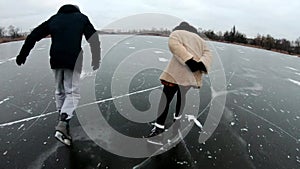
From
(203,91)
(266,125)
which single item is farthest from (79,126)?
(203,91)

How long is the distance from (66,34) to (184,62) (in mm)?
1325

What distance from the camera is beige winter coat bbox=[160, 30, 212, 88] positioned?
281 centimetres

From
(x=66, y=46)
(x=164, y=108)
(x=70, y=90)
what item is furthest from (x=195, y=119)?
(x=66, y=46)

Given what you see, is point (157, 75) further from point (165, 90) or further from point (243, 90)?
point (165, 90)

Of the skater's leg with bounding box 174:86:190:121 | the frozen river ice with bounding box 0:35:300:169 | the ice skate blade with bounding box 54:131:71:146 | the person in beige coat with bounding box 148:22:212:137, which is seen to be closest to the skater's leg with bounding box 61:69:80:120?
the ice skate blade with bounding box 54:131:71:146

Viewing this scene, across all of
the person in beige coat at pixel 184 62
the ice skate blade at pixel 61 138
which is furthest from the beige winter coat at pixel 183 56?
the ice skate blade at pixel 61 138

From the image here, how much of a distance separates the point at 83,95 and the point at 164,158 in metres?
2.46

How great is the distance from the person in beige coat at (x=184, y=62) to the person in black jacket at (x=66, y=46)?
931 mm

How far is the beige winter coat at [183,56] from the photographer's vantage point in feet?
9.23

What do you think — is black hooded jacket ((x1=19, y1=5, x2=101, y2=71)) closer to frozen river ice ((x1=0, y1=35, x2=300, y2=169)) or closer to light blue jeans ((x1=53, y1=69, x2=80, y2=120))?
light blue jeans ((x1=53, y1=69, x2=80, y2=120))

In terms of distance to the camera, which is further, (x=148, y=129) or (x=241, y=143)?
(x=148, y=129)

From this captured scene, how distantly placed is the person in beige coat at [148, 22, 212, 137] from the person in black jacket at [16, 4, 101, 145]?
93cm

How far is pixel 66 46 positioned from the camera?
2732 millimetres

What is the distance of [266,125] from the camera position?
12.4 ft
